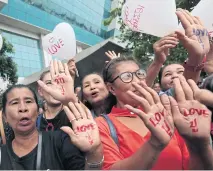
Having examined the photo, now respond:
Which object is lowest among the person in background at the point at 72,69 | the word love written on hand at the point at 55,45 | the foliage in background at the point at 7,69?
the person in background at the point at 72,69

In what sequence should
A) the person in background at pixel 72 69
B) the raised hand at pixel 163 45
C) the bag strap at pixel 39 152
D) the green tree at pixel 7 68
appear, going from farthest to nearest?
1. the green tree at pixel 7 68
2. the person in background at pixel 72 69
3. the raised hand at pixel 163 45
4. the bag strap at pixel 39 152

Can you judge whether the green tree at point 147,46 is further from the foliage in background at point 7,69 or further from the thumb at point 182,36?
the foliage in background at point 7,69

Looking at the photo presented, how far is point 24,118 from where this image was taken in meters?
2.00

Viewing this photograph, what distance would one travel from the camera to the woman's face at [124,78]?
1.82 metres

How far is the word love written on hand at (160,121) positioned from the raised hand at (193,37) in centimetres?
77

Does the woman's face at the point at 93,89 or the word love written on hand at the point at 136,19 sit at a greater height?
the word love written on hand at the point at 136,19

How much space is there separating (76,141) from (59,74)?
0.76m

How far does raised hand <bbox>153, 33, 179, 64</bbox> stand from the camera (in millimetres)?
2104

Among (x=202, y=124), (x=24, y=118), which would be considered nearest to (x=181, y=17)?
(x=202, y=124)

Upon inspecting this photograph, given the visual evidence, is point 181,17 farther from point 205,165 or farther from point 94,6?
point 94,6

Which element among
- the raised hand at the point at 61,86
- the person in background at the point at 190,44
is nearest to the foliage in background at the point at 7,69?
the raised hand at the point at 61,86

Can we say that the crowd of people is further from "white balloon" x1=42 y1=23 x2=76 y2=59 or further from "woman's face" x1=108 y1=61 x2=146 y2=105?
"white balloon" x1=42 y1=23 x2=76 y2=59

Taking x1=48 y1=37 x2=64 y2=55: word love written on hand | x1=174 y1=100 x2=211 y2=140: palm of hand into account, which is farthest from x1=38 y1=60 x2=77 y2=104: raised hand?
x1=48 y1=37 x2=64 y2=55: word love written on hand

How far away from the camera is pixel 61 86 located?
1.99m
